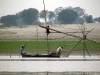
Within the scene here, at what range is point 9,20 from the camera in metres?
26.3

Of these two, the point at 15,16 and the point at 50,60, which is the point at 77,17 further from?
the point at 50,60

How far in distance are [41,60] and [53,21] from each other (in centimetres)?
2010

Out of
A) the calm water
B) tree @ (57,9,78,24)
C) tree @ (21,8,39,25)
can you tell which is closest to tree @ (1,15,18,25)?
tree @ (21,8,39,25)

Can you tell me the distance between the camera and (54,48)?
16672mm

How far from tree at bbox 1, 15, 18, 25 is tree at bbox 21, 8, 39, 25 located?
3.65 ft

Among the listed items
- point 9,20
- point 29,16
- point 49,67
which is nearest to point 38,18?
point 29,16

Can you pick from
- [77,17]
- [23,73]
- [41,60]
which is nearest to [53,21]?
[77,17]

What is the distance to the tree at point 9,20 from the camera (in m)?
25.3

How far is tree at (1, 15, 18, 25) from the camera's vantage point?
2531 cm

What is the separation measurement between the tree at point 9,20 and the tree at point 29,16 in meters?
1.11

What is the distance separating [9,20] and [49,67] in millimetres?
17106

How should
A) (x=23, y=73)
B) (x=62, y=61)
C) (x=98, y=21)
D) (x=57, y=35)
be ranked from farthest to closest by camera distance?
(x=98, y=21) < (x=57, y=35) < (x=62, y=61) < (x=23, y=73)

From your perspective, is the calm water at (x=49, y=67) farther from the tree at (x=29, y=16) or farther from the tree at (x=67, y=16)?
the tree at (x=67, y=16)

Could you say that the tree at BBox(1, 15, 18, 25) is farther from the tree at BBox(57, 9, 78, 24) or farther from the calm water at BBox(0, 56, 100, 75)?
the calm water at BBox(0, 56, 100, 75)
